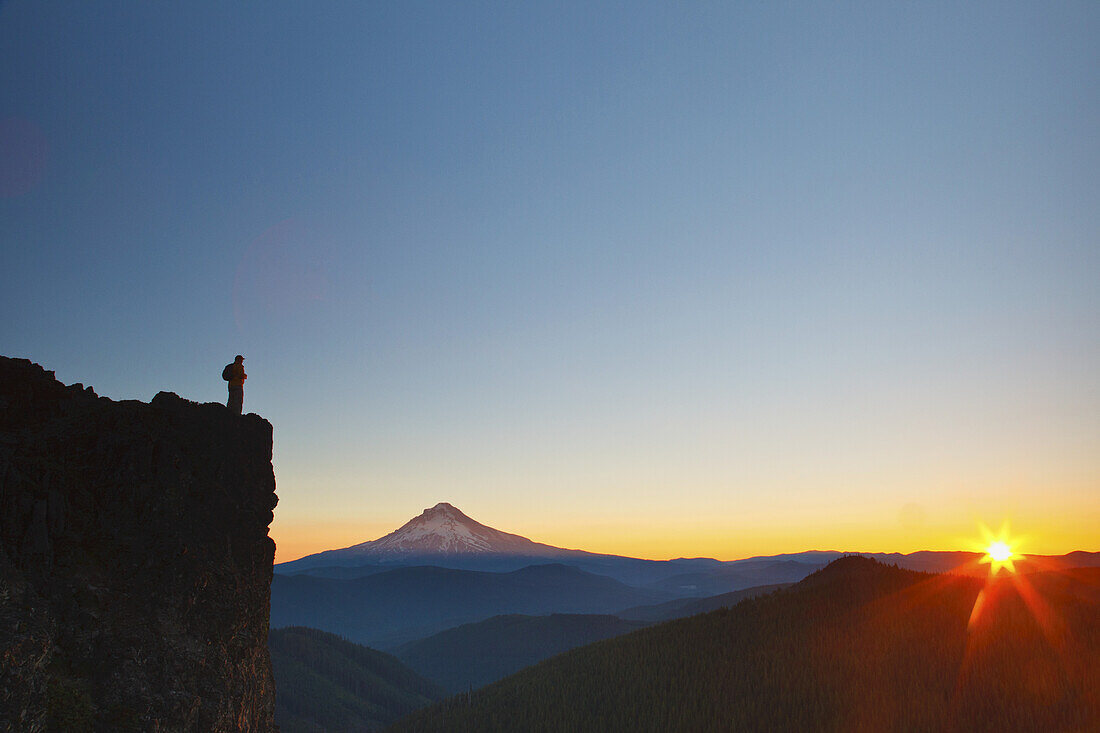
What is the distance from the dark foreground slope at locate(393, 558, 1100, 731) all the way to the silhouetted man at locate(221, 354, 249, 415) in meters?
61.3

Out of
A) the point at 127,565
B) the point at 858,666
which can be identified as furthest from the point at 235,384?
the point at 858,666

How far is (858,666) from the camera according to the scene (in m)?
73.2

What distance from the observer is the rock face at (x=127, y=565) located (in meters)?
26.6

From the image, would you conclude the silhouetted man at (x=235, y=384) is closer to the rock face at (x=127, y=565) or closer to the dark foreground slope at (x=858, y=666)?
the rock face at (x=127, y=565)

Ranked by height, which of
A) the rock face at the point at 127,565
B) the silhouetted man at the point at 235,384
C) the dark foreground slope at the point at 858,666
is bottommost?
the dark foreground slope at the point at 858,666

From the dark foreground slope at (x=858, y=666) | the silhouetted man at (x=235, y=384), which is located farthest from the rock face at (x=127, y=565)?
the dark foreground slope at (x=858, y=666)

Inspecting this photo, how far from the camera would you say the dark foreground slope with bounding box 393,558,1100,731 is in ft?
197

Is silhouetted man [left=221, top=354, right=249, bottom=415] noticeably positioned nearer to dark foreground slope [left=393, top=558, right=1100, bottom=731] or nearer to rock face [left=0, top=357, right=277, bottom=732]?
rock face [left=0, top=357, right=277, bottom=732]

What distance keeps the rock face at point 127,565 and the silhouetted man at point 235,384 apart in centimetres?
89

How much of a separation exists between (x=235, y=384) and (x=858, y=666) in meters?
69.8

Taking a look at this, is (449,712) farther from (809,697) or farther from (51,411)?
(51,411)

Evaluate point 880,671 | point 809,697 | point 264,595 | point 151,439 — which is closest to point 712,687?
point 809,697

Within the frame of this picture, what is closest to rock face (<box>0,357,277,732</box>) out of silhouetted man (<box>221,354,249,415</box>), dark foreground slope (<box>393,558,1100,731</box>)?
silhouetted man (<box>221,354,249,415</box>)

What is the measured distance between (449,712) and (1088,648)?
383 feet
